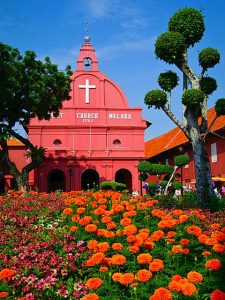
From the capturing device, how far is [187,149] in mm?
31594

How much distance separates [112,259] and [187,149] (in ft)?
92.0

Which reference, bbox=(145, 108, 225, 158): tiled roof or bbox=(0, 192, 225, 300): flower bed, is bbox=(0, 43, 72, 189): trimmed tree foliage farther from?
bbox=(0, 192, 225, 300): flower bed

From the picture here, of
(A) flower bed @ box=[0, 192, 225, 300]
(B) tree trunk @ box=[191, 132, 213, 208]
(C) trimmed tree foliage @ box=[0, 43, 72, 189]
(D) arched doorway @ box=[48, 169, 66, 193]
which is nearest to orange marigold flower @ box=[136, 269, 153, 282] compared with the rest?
(A) flower bed @ box=[0, 192, 225, 300]

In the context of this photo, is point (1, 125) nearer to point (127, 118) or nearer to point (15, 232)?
point (127, 118)

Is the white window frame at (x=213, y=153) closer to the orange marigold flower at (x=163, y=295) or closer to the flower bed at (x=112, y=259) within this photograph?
the flower bed at (x=112, y=259)

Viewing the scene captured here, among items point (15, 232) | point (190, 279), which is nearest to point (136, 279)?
point (190, 279)

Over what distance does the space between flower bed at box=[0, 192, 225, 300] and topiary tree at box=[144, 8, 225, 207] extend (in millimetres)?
3741

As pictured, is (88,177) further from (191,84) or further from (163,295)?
(163,295)

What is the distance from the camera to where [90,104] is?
30.6 metres

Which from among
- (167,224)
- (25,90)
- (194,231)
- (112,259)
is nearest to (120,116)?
(25,90)

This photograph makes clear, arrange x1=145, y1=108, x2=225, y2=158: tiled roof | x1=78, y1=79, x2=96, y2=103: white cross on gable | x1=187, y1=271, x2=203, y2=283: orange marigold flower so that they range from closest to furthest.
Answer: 1. x1=187, y1=271, x2=203, y2=283: orange marigold flower
2. x1=78, y1=79, x2=96, y2=103: white cross on gable
3. x1=145, y1=108, x2=225, y2=158: tiled roof

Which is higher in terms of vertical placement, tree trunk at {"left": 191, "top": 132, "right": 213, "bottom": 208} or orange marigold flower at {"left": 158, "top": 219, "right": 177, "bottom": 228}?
tree trunk at {"left": 191, "top": 132, "right": 213, "bottom": 208}

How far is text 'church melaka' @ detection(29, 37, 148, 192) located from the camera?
97.1 feet

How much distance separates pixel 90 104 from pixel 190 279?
27.5m
